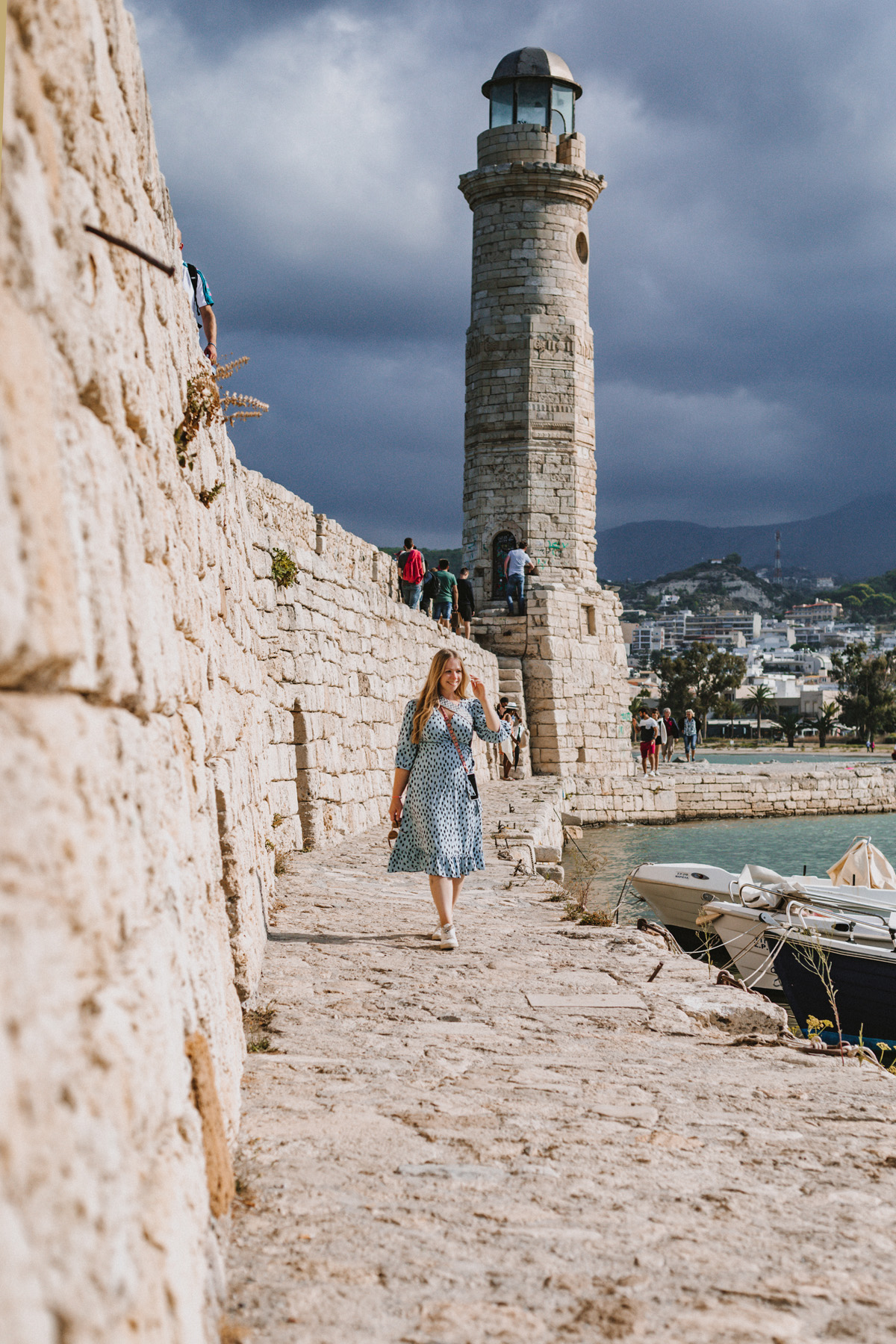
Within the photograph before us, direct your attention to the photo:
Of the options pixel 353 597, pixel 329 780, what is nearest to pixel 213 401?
pixel 329 780

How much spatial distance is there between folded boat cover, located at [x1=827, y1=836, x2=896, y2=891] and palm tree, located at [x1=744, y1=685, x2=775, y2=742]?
238ft

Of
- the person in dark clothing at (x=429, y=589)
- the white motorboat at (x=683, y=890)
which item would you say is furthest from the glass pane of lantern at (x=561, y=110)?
the white motorboat at (x=683, y=890)

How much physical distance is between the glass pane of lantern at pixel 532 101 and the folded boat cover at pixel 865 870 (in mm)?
20117

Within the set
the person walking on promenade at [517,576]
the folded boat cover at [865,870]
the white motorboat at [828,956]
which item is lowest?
the white motorboat at [828,956]

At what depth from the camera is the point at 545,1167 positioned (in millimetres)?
3029

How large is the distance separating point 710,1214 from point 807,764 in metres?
30.4

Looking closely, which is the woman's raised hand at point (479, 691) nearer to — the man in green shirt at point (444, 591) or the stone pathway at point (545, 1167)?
the stone pathway at point (545, 1167)

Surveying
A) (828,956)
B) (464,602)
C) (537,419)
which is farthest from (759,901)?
(537,419)

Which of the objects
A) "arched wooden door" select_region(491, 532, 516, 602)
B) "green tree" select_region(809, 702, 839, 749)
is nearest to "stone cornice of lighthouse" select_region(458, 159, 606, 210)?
"arched wooden door" select_region(491, 532, 516, 602)

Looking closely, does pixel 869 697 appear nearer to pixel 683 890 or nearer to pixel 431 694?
pixel 683 890

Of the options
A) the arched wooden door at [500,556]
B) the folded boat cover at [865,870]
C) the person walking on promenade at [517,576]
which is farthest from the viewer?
the arched wooden door at [500,556]

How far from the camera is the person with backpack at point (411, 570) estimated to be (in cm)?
1758

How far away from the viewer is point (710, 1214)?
2.78m

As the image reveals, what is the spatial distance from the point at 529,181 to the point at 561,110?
2.93 metres
